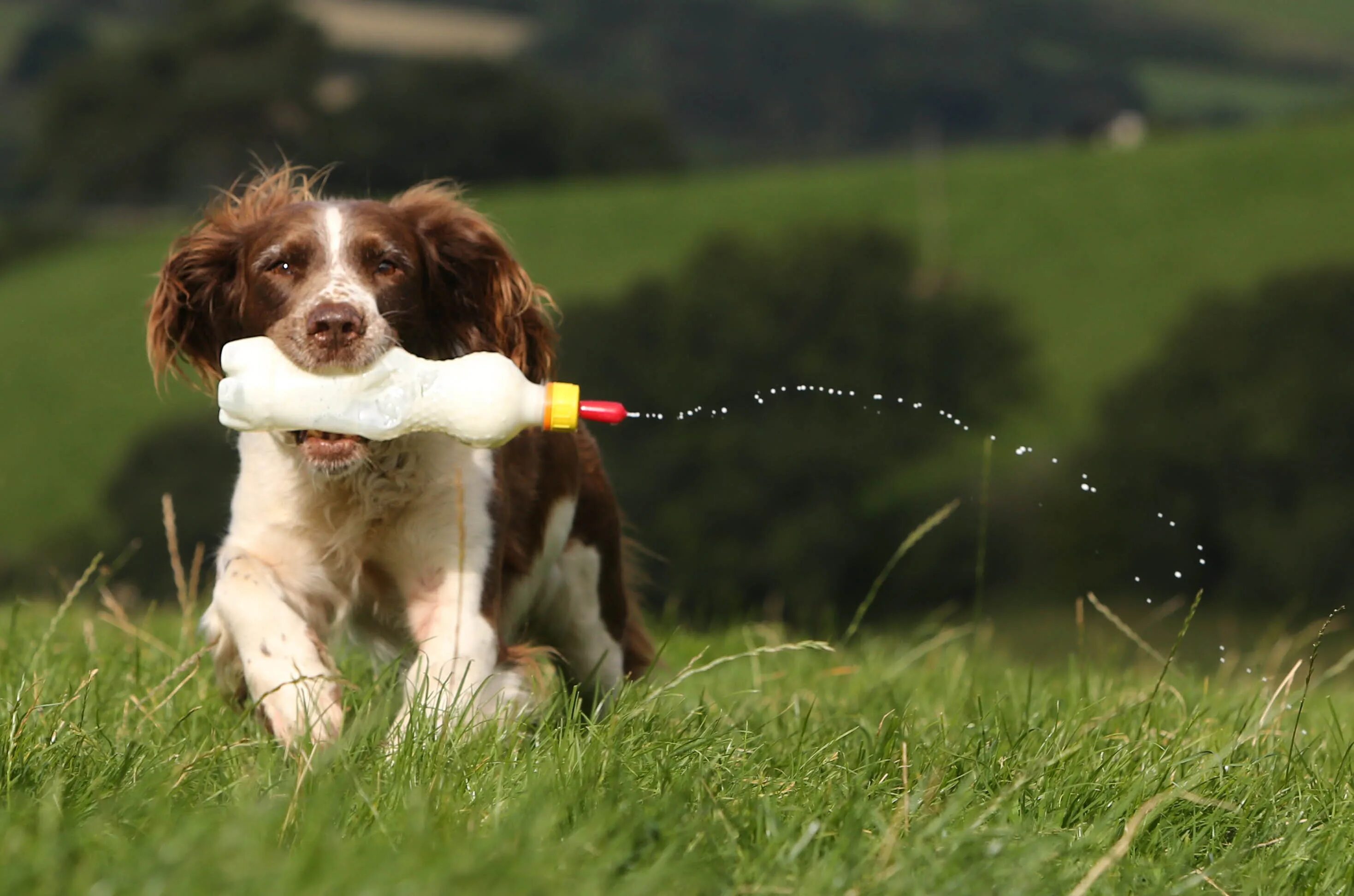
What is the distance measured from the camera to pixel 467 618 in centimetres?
345

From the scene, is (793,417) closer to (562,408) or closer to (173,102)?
(173,102)

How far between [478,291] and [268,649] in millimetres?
1048

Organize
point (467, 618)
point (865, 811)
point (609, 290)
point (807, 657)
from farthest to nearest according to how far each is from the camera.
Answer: point (609, 290) → point (807, 657) → point (467, 618) → point (865, 811)

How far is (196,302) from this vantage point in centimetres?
388

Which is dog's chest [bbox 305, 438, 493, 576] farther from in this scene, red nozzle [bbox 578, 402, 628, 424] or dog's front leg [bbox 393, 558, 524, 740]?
red nozzle [bbox 578, 402, 628, 424]

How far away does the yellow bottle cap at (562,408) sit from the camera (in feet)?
9.80

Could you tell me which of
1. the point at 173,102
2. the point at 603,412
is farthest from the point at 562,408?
the point at 173,102

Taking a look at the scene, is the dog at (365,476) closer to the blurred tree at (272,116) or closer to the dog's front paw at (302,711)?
the dog's front paw at (302,711)

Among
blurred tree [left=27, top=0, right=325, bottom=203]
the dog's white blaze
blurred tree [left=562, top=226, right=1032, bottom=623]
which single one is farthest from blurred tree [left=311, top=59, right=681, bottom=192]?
the dog's white blaze

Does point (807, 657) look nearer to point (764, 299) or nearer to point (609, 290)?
point (764, 299)

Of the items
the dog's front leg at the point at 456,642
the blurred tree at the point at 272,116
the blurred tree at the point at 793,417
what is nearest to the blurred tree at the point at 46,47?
the blurred tree at the point at 272,116

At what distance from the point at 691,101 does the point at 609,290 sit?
95.9 feet

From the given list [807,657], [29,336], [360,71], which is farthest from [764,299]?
[807,657]

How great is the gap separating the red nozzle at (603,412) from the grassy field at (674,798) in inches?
18.4
